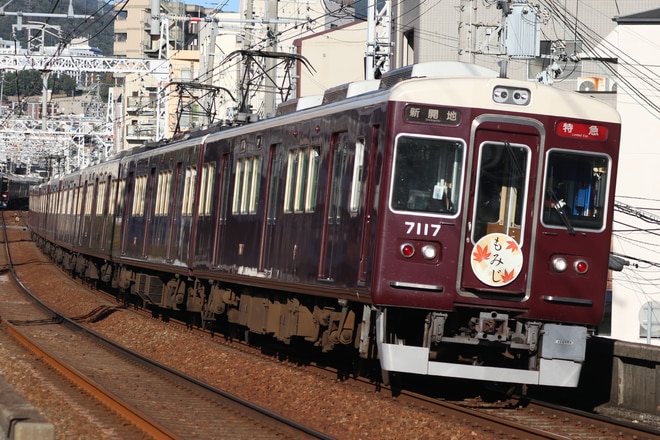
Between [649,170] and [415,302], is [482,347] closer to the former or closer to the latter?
[415,302]

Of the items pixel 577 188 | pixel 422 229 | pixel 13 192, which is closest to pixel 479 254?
pixel 422 229

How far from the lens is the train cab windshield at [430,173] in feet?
33.6

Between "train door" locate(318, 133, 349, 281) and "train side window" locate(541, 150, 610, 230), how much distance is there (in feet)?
6.63

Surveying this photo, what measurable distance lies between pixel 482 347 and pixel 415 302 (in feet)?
3.08

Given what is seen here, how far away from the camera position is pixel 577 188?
10.6 m

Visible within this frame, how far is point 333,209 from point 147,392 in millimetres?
2570

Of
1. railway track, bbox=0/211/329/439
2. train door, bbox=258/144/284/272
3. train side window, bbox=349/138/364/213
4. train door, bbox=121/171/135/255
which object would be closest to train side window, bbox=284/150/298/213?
train door, bbox=258/144/284/272

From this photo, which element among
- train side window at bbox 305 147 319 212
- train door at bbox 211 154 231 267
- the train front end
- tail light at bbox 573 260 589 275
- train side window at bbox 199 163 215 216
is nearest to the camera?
the train front end

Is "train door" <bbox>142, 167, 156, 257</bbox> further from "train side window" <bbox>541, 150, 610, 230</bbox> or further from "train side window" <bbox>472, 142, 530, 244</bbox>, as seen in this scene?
"train side window" <bbox>541, 150, 610, 230</bbox>

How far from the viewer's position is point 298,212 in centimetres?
1266

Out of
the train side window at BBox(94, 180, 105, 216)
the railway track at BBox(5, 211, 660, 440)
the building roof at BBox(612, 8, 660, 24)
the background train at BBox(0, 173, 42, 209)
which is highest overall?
the building roof at BBox(612, 8, 660, 24)

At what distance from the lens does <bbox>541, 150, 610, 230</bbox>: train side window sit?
10.5 metres

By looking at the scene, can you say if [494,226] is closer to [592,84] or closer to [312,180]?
[312,180]

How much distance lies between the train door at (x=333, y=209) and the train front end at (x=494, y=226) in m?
1.17
